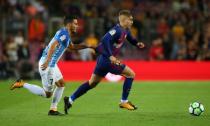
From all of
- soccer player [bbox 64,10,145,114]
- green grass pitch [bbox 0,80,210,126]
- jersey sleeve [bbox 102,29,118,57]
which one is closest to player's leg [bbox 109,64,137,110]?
soccer player [bbox 64,10,145,114]

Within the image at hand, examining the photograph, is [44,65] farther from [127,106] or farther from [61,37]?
[127,106]

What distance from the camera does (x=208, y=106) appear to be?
13.9 meters

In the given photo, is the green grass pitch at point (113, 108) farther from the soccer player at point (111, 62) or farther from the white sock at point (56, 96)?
the soccer player at point (111, 62)

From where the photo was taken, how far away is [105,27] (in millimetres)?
25312

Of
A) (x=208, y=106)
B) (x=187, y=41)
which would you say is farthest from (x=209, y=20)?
(x=208, y=106)

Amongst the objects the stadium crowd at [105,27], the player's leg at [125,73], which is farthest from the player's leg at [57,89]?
the stadium crowd at [105,27]

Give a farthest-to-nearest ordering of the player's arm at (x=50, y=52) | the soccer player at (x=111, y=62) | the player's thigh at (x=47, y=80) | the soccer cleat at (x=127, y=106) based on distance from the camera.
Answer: the soccer cleat at (x=127, y=106) → the soccer player at (x=111, y=62) → the player's thigh at (x=47, y=80) → the player's arm at (x=50, y=52)

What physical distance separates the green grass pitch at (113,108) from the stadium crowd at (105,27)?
4.28 m

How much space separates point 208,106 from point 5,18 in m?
14.6

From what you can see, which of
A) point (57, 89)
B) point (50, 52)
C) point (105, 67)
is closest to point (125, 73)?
point (105, 67)

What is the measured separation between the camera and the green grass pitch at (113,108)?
11.0 metres

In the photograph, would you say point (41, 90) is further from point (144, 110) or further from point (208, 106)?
point (208, 106)

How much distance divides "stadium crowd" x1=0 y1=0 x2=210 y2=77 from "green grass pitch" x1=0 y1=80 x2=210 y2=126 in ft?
14.0

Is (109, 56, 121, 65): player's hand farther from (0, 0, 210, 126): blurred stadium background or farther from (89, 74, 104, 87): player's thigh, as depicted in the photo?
(0, 0, 210, 126): blurred stadium background
